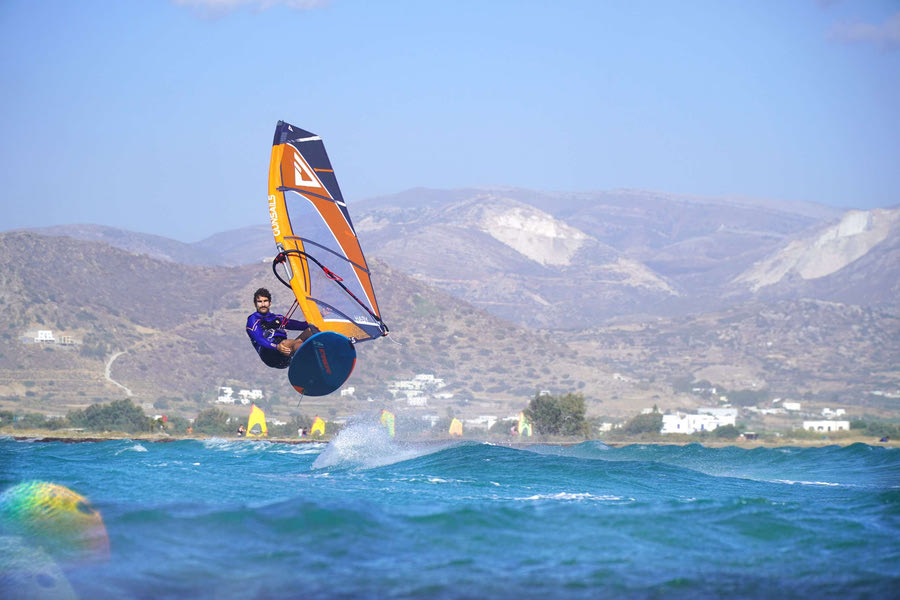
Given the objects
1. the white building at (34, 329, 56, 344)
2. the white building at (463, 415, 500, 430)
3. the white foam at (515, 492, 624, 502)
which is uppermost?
the white building at (34, 329, 56, 344)

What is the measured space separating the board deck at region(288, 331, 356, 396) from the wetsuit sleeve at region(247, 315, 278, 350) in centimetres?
32

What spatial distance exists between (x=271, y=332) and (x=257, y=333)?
0.17 m

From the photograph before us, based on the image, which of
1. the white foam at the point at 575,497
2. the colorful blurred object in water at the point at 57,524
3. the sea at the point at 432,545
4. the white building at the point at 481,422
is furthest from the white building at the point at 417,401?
the colorful blurred object in water at the point at 57,524

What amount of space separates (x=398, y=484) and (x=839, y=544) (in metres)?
6.76

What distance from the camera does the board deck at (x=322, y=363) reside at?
11.1 m

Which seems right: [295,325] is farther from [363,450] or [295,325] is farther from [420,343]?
[420,343]

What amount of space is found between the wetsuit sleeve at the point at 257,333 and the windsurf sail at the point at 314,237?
1.97ft

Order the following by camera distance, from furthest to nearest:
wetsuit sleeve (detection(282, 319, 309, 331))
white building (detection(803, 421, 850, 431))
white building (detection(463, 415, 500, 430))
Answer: white building (detection(463, 415, 500, 430)) < white building (detection(803, 421, 850, 431)) < wetsuit sleeve (detection(282, 319, 309, 331))

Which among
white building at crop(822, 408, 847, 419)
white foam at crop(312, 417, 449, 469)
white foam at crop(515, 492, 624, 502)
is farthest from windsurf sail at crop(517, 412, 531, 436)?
white building at crop(822, 408, 847, 419)

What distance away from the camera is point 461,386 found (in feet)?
354

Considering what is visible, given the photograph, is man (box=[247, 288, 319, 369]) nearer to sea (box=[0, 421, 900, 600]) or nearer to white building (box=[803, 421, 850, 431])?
sea (box=[0, 421, 900, 600])

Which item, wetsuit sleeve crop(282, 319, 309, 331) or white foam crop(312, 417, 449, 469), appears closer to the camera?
wetsuit sleeve crop(282, 319, 309, 331)

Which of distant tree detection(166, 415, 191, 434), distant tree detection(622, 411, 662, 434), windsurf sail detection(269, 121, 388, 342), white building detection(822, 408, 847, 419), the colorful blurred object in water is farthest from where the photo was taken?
white building detection(822, 408, 847, 419)

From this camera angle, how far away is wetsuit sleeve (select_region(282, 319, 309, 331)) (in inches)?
444
